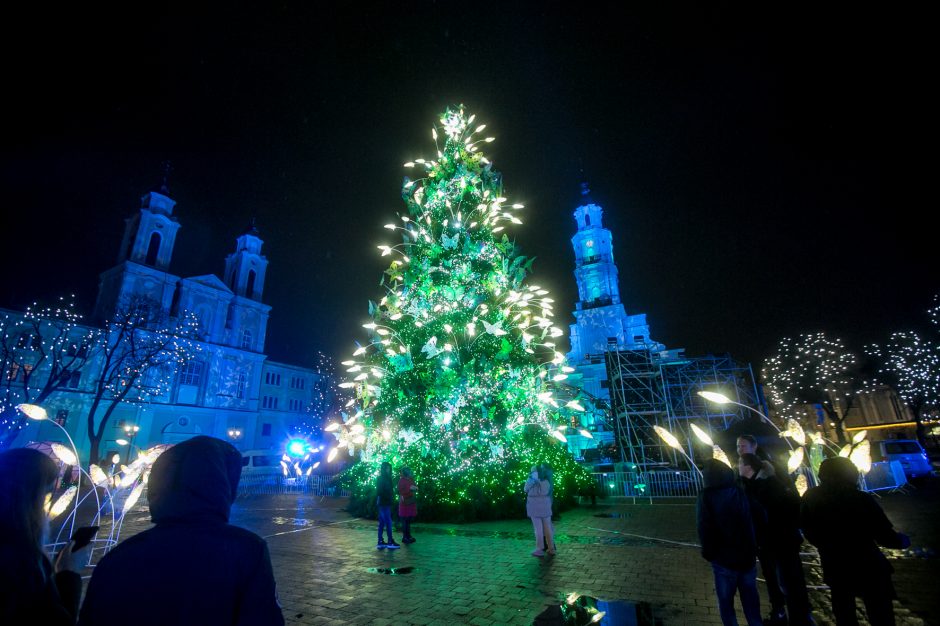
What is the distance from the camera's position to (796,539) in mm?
4863

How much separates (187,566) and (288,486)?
82.1ft

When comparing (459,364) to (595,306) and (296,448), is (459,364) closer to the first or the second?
(296,448)

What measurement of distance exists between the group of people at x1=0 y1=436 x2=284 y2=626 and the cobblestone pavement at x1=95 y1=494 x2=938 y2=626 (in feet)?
12.9

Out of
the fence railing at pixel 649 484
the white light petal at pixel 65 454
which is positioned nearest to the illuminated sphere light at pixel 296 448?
the fence railing at pixel 649 484

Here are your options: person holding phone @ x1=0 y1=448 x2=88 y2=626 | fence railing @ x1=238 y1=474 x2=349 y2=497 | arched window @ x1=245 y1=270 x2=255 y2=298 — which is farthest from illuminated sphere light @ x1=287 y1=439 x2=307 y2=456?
person holding phone @ x1=0 y1=448 x2=88 y2=626

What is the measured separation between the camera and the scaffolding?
26.6m

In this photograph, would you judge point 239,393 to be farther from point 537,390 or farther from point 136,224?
point 537,390

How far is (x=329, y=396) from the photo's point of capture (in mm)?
52250

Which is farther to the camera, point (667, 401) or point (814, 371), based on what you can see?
point (814, 371)

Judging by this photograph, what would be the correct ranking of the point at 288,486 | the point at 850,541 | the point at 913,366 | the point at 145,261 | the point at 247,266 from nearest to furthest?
the point at 850,541 < the point at 288,486 < the point at 913,366 < the point at 145,261 < the point at 247,266

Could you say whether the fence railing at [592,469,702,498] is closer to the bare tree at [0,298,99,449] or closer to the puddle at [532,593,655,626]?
the puddle at [532,593,655,626]

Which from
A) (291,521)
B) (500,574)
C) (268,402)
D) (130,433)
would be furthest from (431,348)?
(268,402)

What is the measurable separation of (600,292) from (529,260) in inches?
1642

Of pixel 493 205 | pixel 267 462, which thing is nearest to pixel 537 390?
pixel 493 205
